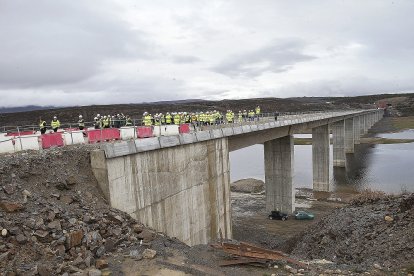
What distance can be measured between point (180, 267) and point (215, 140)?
1119 cm

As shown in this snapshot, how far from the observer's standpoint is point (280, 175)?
120ft

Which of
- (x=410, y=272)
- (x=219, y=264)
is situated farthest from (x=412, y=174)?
(x=219, y=264)

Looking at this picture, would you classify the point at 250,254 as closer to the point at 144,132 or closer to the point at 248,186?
the point at 144,132

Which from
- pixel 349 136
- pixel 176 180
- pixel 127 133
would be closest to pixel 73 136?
pixel 127 133

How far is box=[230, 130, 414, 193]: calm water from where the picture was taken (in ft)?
159

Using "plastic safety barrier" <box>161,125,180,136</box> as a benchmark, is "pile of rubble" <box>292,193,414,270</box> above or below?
below

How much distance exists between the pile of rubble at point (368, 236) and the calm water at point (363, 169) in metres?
20.6

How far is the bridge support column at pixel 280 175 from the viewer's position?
1416 inches

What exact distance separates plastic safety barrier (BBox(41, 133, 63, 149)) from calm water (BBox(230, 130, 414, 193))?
3328 centimetres

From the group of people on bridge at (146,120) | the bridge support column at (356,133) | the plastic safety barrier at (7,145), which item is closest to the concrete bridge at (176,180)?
the group of people on bridge at (146,120)

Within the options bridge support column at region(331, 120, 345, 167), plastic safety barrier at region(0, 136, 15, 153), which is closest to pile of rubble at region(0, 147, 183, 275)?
plastic safety barrier at region(0, 136, 15, 153)

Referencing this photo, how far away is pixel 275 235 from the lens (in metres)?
28.7

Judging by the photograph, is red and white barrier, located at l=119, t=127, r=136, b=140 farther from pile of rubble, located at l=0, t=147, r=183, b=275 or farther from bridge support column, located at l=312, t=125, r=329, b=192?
bridge support column, located at l=312, t=125, r=329, b=192

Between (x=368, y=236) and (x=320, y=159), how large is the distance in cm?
3421
